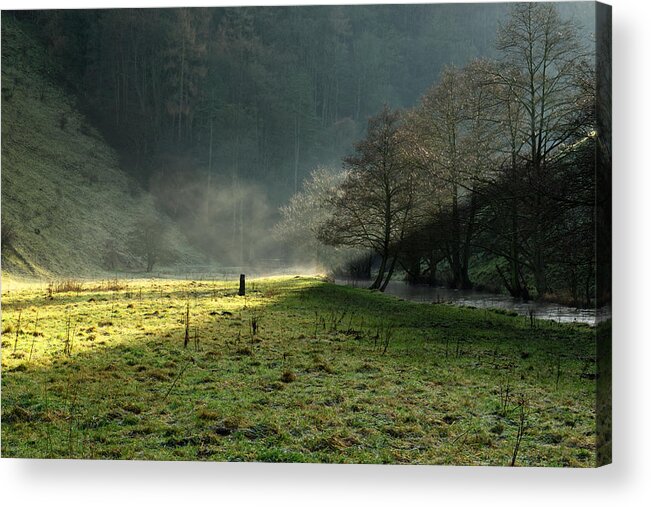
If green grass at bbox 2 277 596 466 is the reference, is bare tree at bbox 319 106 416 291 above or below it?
above

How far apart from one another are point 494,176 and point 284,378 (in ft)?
9.53

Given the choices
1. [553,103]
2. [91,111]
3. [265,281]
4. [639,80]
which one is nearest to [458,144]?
[553,103]

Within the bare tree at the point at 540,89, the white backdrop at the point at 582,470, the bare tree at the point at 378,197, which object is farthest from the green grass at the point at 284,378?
the bare tree at the point at 540,89

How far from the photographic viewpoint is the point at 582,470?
7.17 meters

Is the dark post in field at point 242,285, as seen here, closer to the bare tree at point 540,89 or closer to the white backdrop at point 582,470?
the white backdrop at point 582,470

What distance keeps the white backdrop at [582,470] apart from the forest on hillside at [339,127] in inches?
27.7

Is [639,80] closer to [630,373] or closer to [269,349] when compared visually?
[630,373]

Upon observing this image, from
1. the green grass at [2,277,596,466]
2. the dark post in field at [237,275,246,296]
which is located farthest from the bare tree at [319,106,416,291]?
the dark post in field at [237,275,246,296]

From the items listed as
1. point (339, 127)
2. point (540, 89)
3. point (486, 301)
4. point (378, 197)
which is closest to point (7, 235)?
point (339, 127)

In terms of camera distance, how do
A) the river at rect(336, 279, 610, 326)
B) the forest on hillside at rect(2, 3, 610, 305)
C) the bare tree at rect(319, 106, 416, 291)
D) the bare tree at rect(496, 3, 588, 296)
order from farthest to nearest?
the bare tree at rect(319, 106, 416, 291) < the forest on hillside at rect(2, 3, 610, 305) < the bare tree at rect(496, 3, 588, 296) < the river at rect(336, 279, 610, 326)

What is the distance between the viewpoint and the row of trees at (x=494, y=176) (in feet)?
24.7

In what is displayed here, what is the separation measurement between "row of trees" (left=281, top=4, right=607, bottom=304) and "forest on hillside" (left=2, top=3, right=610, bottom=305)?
0.05ft

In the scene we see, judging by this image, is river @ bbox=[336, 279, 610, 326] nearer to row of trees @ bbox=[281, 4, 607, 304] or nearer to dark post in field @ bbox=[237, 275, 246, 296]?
row of trees @ bbox=[281, 4, 607, 304]

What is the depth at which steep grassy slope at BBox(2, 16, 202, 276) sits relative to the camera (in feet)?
27.7
